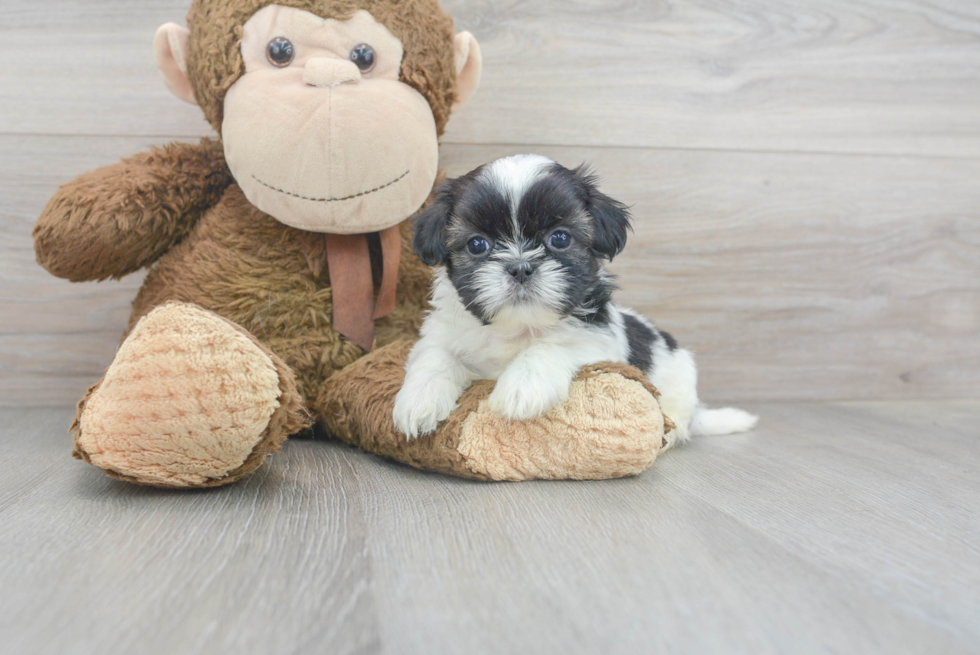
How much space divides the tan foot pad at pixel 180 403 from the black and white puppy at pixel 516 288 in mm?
306

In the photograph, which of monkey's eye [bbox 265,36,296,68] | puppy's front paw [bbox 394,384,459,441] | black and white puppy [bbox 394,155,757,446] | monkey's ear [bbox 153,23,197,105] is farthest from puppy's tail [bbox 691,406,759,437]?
monkey's ear [bbox 153,23,197,105]

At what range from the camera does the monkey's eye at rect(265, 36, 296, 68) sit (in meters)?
1.52

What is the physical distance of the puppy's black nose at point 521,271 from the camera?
1.24m

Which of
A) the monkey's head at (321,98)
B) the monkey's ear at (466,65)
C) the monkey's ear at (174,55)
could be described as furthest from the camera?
the monkey's ear at (466,65)

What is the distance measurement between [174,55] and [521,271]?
995 millimetres

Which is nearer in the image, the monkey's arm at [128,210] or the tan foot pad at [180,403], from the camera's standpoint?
the tan foot pad at [180,403]

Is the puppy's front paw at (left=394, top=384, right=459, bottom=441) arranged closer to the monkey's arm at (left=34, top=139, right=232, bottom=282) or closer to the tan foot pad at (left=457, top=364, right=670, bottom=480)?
the tan foot pad at (left=457, top=364, right=670, bottom=480)

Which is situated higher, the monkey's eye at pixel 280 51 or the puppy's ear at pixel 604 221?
the monkey's eye at pixel 280 51

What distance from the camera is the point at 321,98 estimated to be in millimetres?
1455

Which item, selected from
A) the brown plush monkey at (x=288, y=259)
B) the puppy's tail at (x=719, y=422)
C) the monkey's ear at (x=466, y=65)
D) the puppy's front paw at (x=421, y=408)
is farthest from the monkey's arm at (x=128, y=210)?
the puppy's tail at (x=719, y=422)

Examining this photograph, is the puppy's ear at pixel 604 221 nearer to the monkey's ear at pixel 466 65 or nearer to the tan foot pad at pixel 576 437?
the tan foot pad at pixel 576 437

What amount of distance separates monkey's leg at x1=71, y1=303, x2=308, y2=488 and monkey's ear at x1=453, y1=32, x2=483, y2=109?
0.89 meters

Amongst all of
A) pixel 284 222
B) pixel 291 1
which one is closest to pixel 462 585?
pixel 284 222

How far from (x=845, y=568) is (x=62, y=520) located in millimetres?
1137
